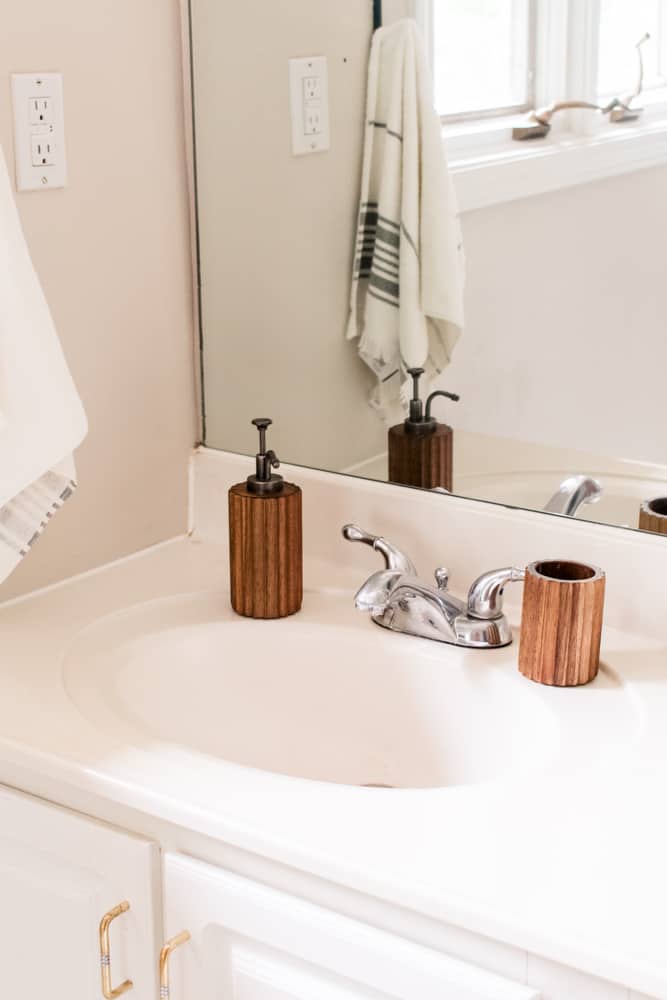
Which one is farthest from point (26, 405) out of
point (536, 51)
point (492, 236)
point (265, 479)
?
point (536, 51)

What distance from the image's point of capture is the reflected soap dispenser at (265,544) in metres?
1.39

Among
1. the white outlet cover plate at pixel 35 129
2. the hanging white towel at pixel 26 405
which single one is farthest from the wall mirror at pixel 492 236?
the hanging white towel at pixel 26 405

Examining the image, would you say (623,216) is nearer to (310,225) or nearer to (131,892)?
(310,225)

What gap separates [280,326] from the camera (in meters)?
1.59

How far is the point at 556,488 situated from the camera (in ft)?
4.52

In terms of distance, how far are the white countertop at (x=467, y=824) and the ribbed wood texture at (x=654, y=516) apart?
0.13 metres

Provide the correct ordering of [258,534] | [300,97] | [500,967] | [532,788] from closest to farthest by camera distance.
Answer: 1. [500,967]
2. [532,788]
3. [258,534]
4. [300,97]

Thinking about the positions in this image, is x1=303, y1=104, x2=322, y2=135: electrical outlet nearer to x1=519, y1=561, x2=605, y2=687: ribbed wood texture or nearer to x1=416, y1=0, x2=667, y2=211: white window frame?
x1=416, y1=0, x2=667, y2=211: white window frame

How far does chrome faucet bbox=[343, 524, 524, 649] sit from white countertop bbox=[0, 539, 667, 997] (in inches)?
5.0

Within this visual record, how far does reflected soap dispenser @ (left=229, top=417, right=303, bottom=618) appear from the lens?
1.39 metres

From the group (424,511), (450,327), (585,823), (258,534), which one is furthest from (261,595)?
(585,823)

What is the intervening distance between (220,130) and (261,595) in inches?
22.8

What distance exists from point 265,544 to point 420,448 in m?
0.22

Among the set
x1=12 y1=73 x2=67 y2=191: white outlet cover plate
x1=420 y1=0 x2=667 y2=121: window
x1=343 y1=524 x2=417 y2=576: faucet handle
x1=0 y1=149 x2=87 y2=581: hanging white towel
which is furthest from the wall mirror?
x1=0 y1=149 x2=87 y2=581: hanging white towel
